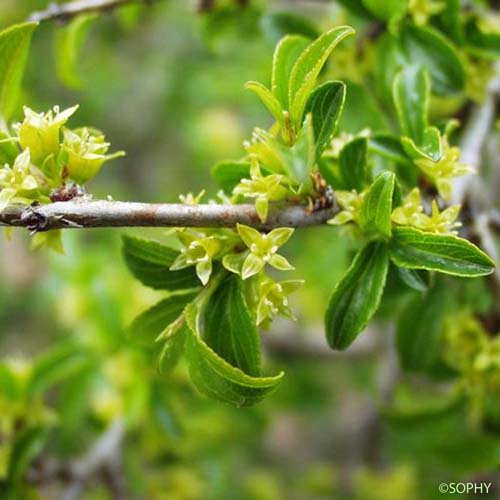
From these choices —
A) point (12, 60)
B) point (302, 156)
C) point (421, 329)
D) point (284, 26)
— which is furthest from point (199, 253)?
point (284, 26)

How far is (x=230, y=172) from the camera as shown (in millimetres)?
1051

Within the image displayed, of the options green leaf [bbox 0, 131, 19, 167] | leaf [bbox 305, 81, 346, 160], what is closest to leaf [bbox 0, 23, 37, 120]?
green leaf [bbox 0, 131, 19, 167]

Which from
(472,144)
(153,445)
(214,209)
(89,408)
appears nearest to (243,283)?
(214,209)

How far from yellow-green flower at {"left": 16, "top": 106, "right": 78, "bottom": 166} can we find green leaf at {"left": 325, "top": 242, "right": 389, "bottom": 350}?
1.36 ft

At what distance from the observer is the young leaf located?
916mm

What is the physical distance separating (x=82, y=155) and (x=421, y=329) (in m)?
0.69

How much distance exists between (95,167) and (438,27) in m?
0.73

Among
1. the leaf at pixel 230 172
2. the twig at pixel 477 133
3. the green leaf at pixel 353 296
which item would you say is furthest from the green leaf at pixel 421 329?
the leaf at pixel 230 172

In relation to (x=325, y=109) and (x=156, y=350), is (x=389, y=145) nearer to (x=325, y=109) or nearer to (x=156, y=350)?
(x=325, y=109)

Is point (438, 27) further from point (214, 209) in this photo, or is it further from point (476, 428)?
point (476, 428)

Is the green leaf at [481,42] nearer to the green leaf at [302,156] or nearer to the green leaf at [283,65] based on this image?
the green leaf at [283,65]

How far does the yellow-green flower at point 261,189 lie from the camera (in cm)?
90

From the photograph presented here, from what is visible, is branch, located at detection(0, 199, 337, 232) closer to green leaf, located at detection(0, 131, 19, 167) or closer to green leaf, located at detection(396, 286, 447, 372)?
green leaf, located at detection(0, 131, 19, 167)

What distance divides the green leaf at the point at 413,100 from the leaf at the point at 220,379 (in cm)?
46
